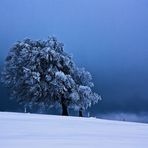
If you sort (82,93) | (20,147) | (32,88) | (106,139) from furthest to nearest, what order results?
1. (82,93)
2. (32,88)
3. (106,139)
4. (20,147)

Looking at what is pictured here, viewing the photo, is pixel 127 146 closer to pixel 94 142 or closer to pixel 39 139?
pixel 94 142

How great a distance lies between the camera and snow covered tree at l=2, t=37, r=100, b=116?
82.6 ft

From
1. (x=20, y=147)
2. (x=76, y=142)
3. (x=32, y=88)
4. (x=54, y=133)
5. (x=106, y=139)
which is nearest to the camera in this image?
(x=20, y=147)

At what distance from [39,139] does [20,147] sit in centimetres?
65

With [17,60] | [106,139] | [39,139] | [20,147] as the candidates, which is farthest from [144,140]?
[17,60]

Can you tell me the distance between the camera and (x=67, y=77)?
25.7 meters

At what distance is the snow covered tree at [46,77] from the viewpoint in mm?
25188

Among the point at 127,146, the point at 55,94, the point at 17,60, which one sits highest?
the point at 17,60

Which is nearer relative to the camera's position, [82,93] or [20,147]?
[20,147]

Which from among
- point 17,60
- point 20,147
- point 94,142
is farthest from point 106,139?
point 17,60

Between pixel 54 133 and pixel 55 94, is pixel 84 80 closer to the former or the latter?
pixel 55 94

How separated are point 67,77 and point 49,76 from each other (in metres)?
1.29

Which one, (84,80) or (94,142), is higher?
(84,80)

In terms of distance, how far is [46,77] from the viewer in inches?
995
